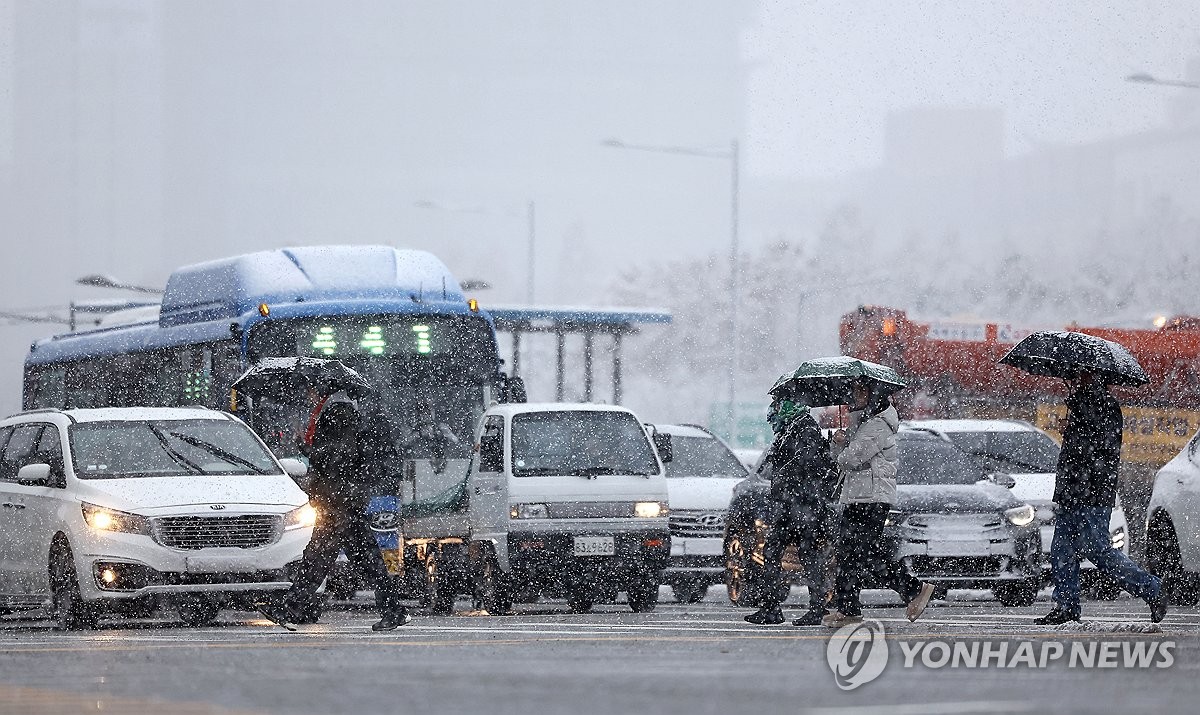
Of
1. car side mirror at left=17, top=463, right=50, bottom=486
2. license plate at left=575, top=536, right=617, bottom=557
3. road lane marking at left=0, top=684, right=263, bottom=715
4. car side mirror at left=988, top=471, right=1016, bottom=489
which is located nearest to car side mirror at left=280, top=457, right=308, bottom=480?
car side mirror at left=17, top=463, right=50, bottom=486

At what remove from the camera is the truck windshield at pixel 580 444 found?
19.7 metres

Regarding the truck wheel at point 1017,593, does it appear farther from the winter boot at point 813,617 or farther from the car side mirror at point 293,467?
the car side mirror at point 293,467

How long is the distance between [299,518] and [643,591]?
3.17 m

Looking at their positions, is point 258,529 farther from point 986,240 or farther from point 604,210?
point 604,210

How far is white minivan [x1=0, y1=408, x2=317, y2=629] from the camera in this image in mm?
17078

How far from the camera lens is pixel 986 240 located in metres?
133

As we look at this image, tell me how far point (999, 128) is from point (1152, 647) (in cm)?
16446

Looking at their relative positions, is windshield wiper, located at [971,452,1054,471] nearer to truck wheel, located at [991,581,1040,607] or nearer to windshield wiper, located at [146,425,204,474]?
truck wheel, located at [991,581,1040,607]

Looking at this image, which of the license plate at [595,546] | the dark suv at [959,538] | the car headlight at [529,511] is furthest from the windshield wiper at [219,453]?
the dark suv at [959,538]

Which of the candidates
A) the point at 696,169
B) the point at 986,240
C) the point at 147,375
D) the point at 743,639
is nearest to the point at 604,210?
the point at 696,169

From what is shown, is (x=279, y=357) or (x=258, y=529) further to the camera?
(x=279, y=357)

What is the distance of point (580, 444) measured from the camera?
20.1 m

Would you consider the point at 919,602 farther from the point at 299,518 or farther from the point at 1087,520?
the point at 299,518

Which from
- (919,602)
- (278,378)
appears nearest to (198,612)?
(278,378)
